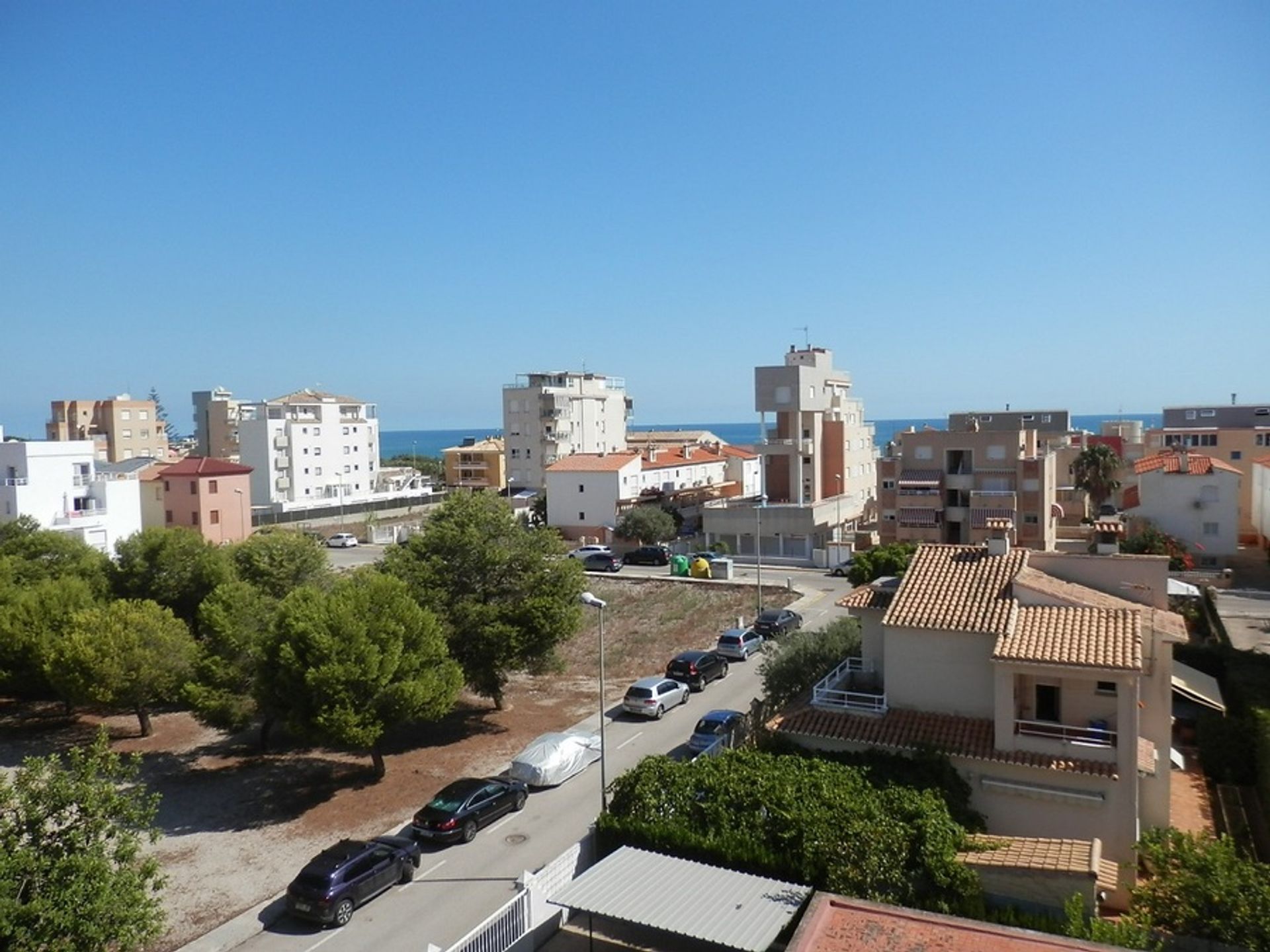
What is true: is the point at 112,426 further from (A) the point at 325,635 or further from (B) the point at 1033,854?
(B) the point at 1033,854

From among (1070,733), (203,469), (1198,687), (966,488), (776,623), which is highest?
Result: (203,469)

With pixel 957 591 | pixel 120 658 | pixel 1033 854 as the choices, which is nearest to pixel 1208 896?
pixel 1033 854

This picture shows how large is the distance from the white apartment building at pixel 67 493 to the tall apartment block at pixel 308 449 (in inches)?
1299

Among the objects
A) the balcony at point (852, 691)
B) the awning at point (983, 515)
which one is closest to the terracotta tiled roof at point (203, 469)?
the awning at point (983, 515)

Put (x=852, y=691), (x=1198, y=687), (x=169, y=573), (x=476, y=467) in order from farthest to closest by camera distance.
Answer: (x=476, y=467), (x=169, y=573), (x=1198, y=687), (x=852, y=691)

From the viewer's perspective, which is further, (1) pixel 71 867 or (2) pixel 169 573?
Result: (2) pixel 169 573

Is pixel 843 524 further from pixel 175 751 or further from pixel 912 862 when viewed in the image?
pixel 912 862

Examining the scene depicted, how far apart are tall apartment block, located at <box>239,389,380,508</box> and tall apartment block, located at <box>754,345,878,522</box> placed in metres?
48.3

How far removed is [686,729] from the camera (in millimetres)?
29000

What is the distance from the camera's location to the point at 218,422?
396ft

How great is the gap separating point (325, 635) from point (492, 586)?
8377mm

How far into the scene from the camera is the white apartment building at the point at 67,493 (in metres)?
53.1

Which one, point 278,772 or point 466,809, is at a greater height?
point 466,809

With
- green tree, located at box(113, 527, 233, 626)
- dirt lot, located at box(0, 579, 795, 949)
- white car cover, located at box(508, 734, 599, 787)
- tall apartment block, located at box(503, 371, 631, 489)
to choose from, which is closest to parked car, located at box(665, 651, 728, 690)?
dirt lot, located at box(0, 579, 795, 949)
